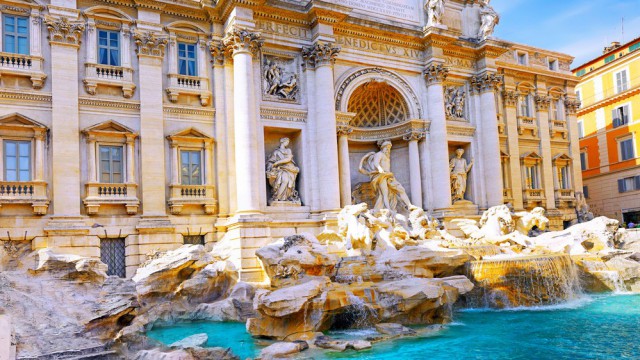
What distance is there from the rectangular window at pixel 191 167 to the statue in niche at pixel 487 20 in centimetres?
1428

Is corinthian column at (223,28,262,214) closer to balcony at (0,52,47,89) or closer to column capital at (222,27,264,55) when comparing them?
column capital at (222,27,264,55)

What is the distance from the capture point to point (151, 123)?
17.2 meters

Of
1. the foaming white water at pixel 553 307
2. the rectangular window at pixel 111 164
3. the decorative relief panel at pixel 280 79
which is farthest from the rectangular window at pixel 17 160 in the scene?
the foaming white water at pixel 553 307

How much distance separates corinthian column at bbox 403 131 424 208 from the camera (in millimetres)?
21781

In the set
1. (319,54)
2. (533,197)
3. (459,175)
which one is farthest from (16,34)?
(533,197)

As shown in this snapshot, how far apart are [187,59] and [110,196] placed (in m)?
5.49

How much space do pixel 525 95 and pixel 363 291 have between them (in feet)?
62.1

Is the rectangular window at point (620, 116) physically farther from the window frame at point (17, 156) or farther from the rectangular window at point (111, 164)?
the window frame at point (17, 156)

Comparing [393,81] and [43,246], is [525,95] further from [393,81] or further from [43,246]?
[43,246]

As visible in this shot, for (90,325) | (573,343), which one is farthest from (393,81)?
(90,325)

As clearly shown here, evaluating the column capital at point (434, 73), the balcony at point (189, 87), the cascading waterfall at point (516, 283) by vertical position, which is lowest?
the cascading waterfall at point (516, 283)

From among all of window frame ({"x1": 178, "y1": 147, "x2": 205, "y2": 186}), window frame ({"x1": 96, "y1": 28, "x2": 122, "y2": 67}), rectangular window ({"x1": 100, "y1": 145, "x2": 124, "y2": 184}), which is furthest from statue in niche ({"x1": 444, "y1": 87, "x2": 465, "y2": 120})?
rectangular window ({"x1": 100, "y1": 145, "x2": 124, "y2": 184})

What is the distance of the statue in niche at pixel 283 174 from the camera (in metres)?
18.6

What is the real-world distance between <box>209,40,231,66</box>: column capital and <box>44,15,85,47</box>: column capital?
419 cm
